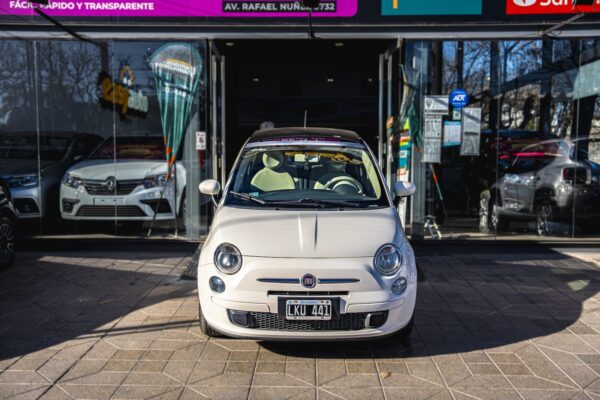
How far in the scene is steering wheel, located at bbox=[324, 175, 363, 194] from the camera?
569 centimetres

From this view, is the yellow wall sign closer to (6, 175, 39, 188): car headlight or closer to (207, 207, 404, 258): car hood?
(6, 175, 39, 188): car headlight

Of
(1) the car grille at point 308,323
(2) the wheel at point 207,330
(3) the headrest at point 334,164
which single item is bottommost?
(2) the wheel at point 207,330

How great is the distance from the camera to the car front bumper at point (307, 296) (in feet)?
14.1

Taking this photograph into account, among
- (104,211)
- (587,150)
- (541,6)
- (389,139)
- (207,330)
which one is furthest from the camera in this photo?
(389,139)

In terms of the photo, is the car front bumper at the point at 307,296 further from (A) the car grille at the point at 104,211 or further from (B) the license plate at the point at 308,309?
(A) the car grille at the point at 104,211

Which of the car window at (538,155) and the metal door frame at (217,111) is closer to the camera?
the car window at (538,155)

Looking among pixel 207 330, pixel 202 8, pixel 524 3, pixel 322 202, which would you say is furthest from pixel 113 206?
pixel 524 3

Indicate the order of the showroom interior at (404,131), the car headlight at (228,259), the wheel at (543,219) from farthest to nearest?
1. the wheel at (543,219)
2. the showroom interior at (404,131)
3. the car headlight at (228,259)

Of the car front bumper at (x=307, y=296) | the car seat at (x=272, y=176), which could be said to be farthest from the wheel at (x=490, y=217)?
the car front bumper at (x=307, y=296)

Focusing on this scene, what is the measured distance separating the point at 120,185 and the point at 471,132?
19.4 feet

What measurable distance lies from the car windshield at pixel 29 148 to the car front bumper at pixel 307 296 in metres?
6.38

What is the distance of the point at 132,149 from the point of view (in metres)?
9.55

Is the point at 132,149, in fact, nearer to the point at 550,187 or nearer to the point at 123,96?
the point at 123,96

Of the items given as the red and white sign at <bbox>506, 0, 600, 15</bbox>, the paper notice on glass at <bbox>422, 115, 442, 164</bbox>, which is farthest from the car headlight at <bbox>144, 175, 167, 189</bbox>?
the red and white sign at <bbox>506, 0, 600, 15</bbox>
